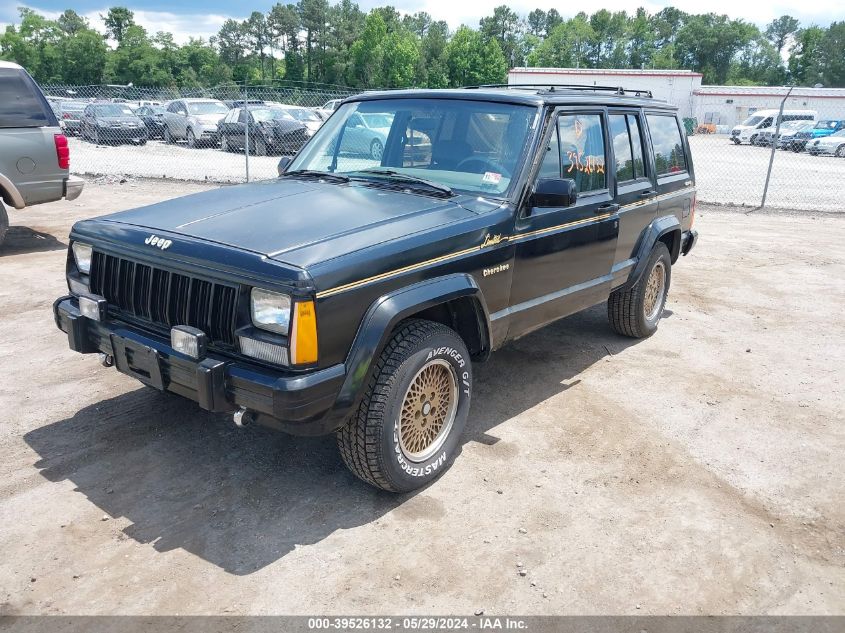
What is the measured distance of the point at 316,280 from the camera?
303 cm

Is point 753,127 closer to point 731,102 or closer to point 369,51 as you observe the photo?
point 731,102

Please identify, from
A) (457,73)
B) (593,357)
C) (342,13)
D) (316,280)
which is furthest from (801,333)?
(342,13)

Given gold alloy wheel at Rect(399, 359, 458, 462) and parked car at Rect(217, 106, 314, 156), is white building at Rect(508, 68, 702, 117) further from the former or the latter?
gold alloy wheel at Rect(399, 359, 458, 462)

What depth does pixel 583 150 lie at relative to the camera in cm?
488

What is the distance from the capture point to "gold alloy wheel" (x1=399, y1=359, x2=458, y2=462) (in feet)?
12.2

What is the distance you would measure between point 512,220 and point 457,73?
280 feet

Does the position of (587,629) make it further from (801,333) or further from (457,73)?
(457,73)

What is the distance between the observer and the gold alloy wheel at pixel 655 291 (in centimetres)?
628

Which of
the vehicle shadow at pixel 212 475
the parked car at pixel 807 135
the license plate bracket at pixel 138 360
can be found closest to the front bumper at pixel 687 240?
the vehicle shadow at pixel 212 475

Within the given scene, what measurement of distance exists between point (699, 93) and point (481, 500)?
62624 millimetres

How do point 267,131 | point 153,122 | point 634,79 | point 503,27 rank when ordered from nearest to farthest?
point 267,131, point 153,122, point 634,79, point 503,27

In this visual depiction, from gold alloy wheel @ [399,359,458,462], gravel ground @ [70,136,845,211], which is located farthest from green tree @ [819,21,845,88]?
gold alloy wheel @ [399,359,458,462]

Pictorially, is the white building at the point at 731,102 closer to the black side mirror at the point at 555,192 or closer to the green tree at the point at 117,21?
the black side mirror at the point at 555,192

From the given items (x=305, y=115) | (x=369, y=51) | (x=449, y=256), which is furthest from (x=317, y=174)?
(x=369, y=51)
